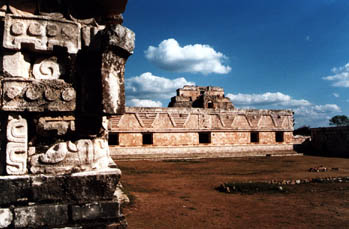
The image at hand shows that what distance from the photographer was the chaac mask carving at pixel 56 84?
6.95ft

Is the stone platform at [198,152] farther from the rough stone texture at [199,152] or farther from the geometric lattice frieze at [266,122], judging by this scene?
the geometric lattice frieze at [266,122]

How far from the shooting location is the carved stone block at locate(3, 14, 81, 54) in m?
2.12

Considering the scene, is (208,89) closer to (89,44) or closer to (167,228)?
(167,228)

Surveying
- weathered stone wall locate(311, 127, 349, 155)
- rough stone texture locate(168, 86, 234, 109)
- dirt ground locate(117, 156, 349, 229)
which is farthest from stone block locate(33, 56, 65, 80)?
weathered stone wall locate(311, 127, 349, 155)

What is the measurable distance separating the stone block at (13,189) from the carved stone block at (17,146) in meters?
0.08

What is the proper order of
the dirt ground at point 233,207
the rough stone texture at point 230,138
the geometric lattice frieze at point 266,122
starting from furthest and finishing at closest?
the geometric lattice frieze at point 266,122 → the rough stone texture at point 230,138 → the dirt ground at point 233,207

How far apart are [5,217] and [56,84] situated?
1067mm

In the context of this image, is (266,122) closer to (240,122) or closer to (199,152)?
(240,122)

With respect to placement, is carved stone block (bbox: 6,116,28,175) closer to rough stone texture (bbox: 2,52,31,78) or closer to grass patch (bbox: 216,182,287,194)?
rough stone texture (bbox: 2,52,31,78)

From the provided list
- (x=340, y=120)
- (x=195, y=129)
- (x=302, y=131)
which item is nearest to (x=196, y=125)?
(x=195, y=129)

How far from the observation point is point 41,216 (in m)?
2.03

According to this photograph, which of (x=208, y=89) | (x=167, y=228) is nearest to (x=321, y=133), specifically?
(x=208, y=89)

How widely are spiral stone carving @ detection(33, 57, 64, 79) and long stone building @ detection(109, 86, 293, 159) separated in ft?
48.2

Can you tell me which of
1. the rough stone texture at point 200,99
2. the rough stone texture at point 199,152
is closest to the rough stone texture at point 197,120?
the rough stone texture at point 199,152
